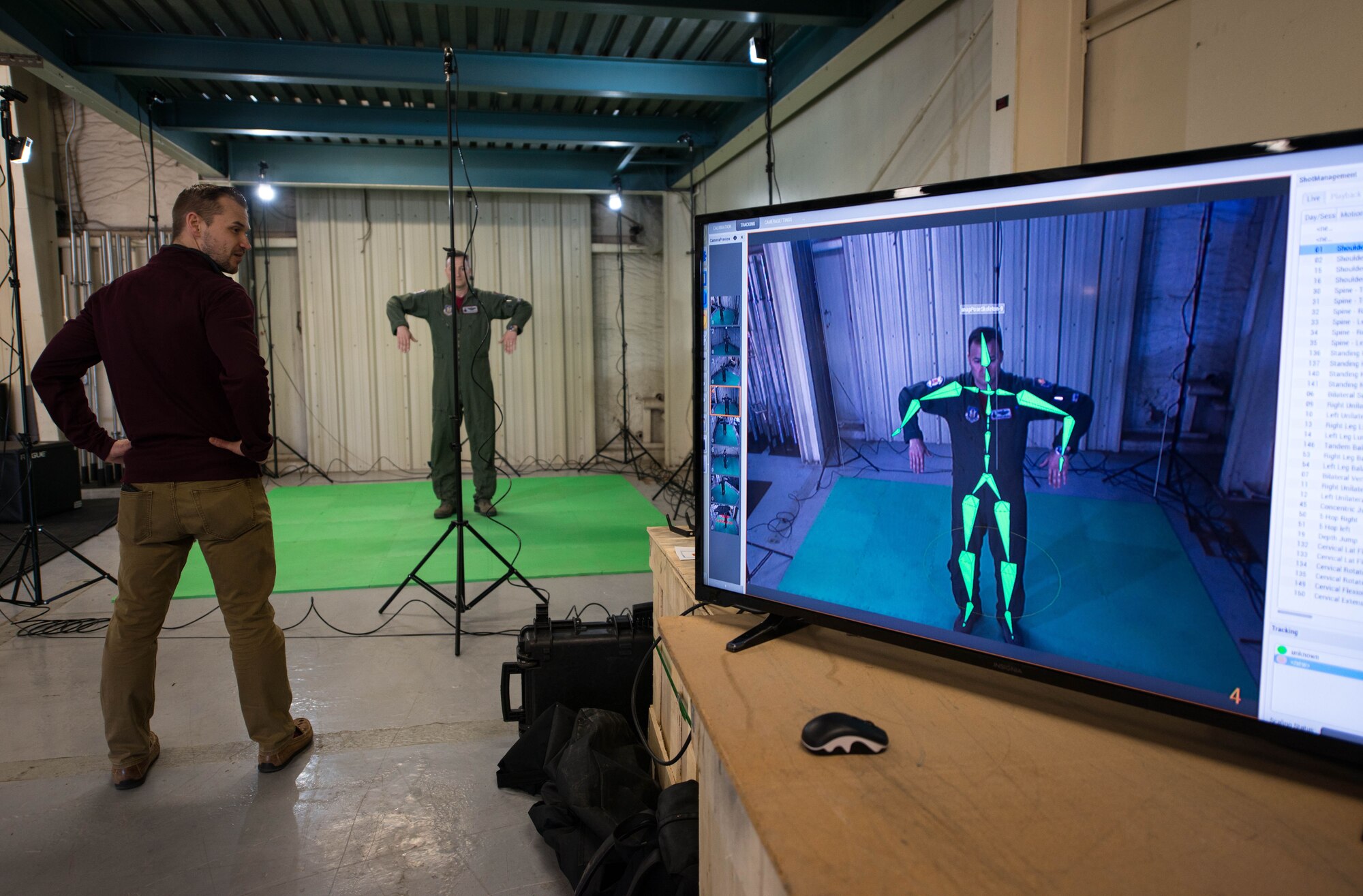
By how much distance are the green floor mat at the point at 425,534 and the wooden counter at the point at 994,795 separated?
3.25 meters

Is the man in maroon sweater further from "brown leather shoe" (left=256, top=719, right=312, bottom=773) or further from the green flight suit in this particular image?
the green flight suit

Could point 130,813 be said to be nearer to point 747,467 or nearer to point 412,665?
point 412,665

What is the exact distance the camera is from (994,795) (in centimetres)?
71

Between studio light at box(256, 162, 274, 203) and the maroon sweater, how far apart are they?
5.13 meters

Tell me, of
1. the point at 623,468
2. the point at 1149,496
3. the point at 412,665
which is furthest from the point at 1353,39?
the point at 623,468

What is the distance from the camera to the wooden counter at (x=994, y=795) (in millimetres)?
610

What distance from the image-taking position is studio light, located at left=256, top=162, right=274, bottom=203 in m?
6.42

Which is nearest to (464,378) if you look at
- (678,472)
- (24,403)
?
(678,472)

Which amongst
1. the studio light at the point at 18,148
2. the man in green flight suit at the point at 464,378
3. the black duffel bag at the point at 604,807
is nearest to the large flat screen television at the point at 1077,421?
the black duffel bag at the point at 604,807

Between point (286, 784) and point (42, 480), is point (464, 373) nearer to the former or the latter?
point (42, 480)

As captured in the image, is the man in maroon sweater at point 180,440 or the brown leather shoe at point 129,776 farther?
the brown leather shoe at point 129,776

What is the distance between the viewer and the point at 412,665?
2.88 metres

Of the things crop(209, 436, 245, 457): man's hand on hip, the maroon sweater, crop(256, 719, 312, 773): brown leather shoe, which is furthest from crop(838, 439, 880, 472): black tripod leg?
crop(256, 719, 312, 773): brown leather shoe
